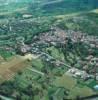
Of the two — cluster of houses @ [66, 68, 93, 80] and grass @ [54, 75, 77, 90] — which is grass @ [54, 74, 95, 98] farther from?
cluster of houses @ [66, 68, 93, 80]

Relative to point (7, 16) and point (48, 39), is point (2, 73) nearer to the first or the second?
point (48, 39)

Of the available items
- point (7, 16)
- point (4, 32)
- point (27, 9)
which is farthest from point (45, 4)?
point (4, 32)

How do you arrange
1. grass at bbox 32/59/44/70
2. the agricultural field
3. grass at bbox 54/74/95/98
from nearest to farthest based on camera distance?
1. grass at bbox 54/74/95/98
2. the agricultural field
3. grass at bbox 32/59/44/70

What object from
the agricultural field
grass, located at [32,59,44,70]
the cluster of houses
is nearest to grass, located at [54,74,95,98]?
the agricultural field

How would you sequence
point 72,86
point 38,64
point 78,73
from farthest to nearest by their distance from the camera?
point 38,64 < point 78,73 < point 72,86

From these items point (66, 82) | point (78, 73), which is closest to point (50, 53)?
point (78, 73)

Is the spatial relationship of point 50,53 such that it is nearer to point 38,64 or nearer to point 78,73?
point 38,64

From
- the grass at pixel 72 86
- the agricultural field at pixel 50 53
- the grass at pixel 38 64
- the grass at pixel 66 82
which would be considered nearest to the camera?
the grass at pixel 72 86

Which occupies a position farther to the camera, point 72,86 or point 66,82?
point 66,82

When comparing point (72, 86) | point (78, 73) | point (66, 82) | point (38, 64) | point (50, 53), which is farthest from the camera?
point (50, 53)

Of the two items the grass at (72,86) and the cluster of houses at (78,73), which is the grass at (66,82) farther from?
the cluster of houses at (78,73)

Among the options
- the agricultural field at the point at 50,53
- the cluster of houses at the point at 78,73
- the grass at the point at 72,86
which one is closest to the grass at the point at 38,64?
the agricultural field at the point at 50,53
